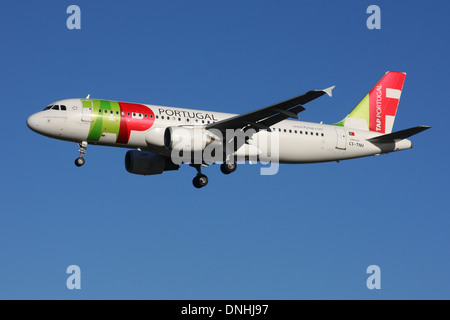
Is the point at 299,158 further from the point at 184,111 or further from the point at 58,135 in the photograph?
the point at 58,135

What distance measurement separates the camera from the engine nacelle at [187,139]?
35812 millimetres

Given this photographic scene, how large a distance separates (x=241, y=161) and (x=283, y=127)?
10.1 feet

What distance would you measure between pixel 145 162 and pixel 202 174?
3346 mm

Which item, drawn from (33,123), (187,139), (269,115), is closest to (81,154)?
(33,123)

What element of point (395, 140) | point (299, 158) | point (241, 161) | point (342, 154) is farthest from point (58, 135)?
point (395, 140)

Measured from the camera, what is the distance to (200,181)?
39688mm

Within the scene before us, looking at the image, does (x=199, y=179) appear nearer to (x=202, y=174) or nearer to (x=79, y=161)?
(x=202, y=174)

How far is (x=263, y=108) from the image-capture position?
114ft

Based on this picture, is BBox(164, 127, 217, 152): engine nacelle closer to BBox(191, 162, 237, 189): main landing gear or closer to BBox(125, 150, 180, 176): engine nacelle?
BBox(191, 162, 237, 189): main landing gear

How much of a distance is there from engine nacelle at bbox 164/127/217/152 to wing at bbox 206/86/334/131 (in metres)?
0.73

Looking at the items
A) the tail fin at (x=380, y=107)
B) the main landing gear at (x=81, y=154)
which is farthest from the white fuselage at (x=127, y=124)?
the tail fin at (x=380, y=107)
